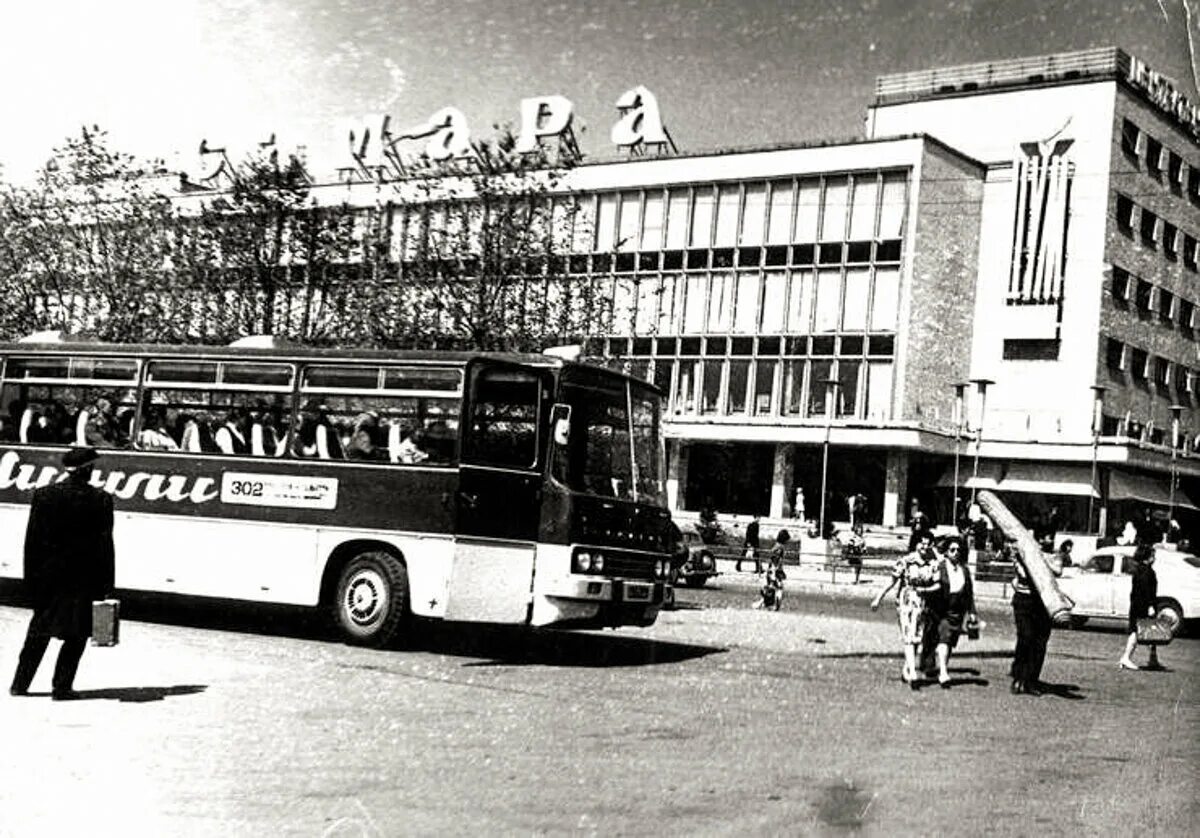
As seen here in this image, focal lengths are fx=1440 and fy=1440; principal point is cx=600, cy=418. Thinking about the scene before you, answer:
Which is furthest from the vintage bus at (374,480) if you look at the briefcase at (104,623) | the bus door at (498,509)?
the briefcase at (104,623)

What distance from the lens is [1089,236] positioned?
53344 millimetres

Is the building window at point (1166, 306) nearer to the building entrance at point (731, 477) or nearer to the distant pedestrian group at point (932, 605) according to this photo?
the building entrance at point (731, 477)

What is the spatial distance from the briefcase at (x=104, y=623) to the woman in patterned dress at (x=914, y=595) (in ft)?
23.9

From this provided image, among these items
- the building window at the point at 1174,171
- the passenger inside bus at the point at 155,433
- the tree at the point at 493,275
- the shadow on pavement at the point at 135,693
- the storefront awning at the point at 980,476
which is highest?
the building window at the point at 1174,171

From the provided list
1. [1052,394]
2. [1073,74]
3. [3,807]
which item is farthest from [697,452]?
[3,807]

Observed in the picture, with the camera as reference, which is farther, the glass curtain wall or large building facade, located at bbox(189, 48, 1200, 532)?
the glass curtain wall

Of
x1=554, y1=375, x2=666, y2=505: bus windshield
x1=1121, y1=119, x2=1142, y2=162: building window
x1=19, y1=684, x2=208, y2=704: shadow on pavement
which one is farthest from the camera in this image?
x1=1121, y1=119, x2=1142, y2=162: building window

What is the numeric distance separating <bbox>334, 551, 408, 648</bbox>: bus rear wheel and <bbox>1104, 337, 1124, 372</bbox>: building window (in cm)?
4506

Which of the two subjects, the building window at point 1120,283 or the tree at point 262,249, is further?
the building window at point 1120,283

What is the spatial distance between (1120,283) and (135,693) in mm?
50706

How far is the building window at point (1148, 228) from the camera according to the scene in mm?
55750

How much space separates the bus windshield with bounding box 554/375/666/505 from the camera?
1359 centimetres

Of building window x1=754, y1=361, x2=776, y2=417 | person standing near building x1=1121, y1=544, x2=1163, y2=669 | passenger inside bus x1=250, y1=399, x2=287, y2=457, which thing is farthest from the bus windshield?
building window x1=754, y1=361, x2=776, y2=417

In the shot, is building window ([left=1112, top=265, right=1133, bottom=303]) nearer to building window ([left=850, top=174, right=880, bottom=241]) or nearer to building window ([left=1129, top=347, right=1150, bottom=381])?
building window ([left=1129, top=347, right=1150, bottom=381])
